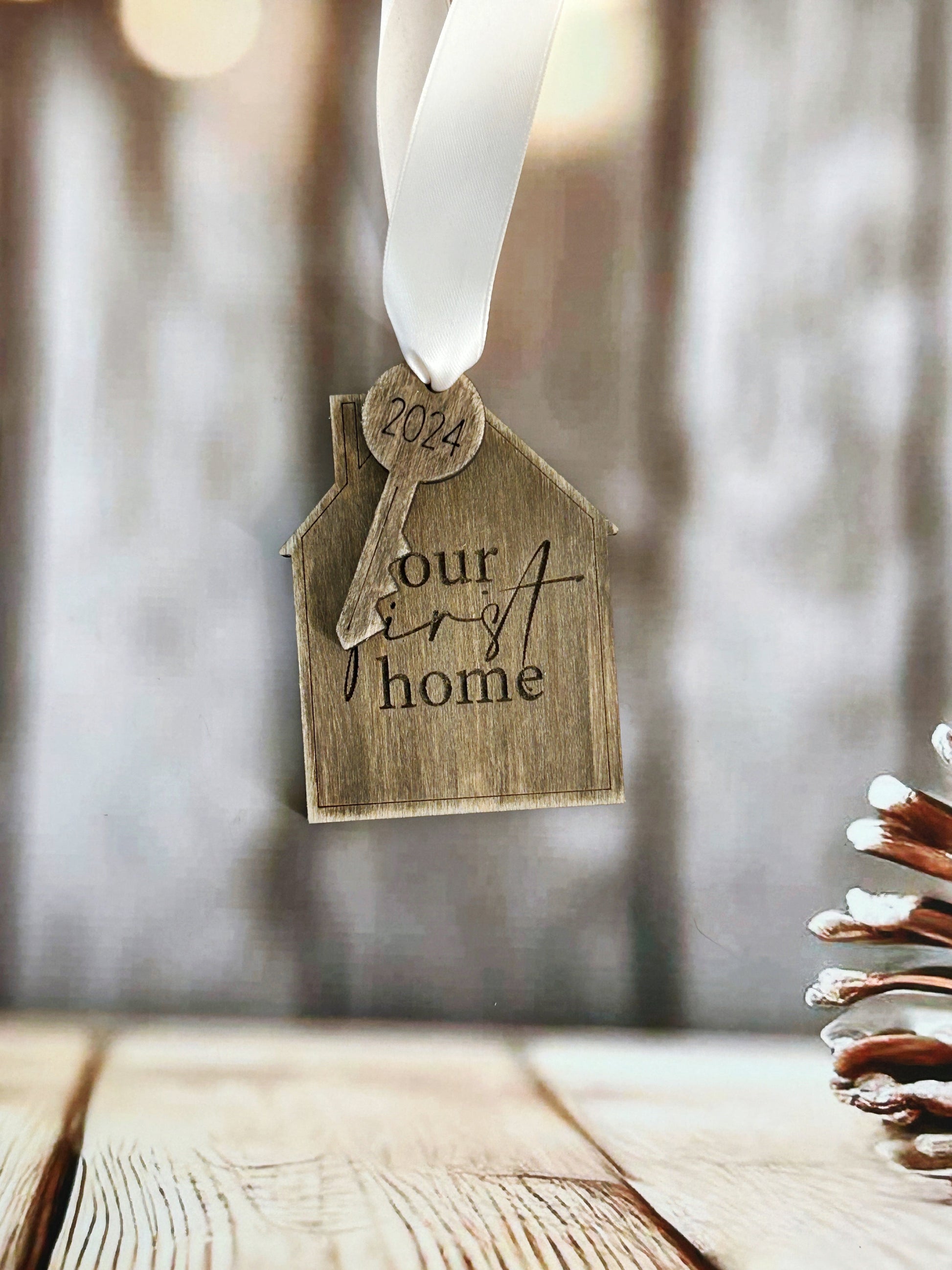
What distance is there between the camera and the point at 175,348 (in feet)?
2.07

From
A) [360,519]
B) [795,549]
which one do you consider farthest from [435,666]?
[795,549]

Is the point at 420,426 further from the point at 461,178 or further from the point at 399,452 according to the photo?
the point at 461,178

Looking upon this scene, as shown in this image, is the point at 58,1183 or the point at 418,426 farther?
the point at 418,426

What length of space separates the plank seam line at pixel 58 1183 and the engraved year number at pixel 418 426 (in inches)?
15.2

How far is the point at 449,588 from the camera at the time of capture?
586 millimetres

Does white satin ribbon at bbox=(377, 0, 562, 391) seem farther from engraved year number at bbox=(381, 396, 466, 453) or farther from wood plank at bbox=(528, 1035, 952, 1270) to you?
wood plank at bbox=(528, 1035, 952, 1270)

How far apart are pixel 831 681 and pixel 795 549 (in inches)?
3.2

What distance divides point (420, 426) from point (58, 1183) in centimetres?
42

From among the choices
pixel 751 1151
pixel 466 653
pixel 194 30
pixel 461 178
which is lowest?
pixel 751 1151

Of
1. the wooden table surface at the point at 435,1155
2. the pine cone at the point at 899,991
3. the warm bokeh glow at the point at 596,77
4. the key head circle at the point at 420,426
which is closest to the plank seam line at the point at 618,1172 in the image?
the wooden table surface at the point at 435,1155

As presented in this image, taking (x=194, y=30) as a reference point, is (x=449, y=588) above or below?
below

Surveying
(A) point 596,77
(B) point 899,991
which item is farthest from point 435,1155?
(A) point 596,77

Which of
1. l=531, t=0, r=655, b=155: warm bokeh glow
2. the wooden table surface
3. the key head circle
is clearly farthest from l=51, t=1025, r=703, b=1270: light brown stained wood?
l=531, t=0, r=655, b=155: warm bokeh glow

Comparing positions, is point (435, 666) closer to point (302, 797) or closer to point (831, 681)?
point (302, 797)
